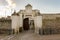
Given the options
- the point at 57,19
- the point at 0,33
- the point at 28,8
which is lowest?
the point at 0,33

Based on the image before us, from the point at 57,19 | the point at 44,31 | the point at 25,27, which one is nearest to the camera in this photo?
the point at 44,31

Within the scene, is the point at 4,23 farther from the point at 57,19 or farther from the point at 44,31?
the point at 57,19

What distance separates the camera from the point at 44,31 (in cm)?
2158

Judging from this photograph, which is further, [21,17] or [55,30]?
[21,17]

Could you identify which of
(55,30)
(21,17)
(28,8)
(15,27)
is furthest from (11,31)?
(55,30)

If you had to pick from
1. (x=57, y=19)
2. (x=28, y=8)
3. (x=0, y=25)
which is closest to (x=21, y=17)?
(x=28, y=8)

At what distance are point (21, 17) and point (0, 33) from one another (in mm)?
4061

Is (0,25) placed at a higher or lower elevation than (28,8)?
lower

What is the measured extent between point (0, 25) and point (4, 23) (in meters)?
0.62

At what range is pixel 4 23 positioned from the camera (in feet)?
73.3

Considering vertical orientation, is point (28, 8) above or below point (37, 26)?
above

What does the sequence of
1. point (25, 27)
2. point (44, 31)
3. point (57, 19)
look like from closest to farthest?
point (44, 31)
point (57, 19)
point (25, 27)

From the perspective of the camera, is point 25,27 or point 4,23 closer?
point 4,23

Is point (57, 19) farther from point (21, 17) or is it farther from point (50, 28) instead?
point (21, 17)
